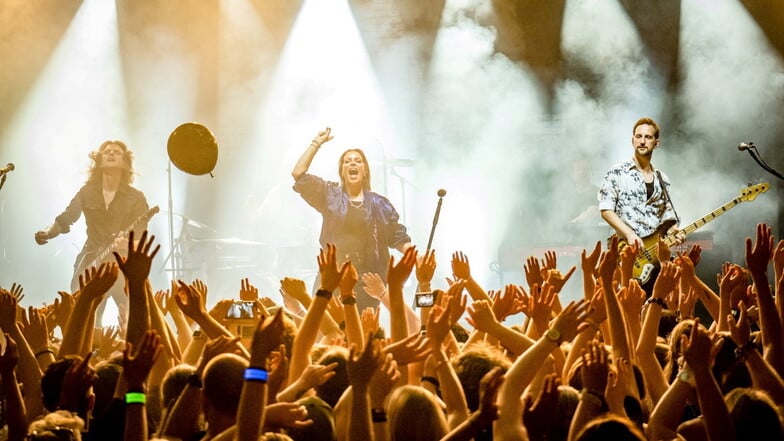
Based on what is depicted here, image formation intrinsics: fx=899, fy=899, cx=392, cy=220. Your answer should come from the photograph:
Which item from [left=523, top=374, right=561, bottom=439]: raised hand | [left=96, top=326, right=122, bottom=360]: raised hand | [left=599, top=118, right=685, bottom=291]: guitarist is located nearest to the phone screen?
[left=96, top=326, right=122, bottom=360]: raised hand

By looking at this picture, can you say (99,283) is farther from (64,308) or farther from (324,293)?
(64,308)

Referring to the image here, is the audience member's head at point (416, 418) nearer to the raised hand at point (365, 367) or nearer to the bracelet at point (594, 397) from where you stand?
the raised hand at point (365, 367)

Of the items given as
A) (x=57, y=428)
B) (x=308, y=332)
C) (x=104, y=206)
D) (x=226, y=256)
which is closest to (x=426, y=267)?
(x=308, y=332)

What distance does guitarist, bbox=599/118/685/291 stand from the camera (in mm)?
7434

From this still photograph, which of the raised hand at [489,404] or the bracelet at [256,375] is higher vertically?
the bracelet at [256,375]

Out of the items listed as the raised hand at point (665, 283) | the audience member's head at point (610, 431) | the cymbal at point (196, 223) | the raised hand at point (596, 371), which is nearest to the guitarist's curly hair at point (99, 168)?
the cymbal at point (196, 223)

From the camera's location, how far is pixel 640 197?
24.5ft

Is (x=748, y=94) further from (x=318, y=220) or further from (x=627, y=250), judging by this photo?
(x=627, y=250)

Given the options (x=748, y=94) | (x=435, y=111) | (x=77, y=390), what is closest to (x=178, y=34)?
(x=435, y=111)

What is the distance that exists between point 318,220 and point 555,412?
326 inches

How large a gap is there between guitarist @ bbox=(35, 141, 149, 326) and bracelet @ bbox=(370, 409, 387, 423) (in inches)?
285

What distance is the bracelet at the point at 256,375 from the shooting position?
2.30 m

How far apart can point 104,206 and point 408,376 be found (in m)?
7.12

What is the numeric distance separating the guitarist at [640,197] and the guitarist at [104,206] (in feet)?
16.1
